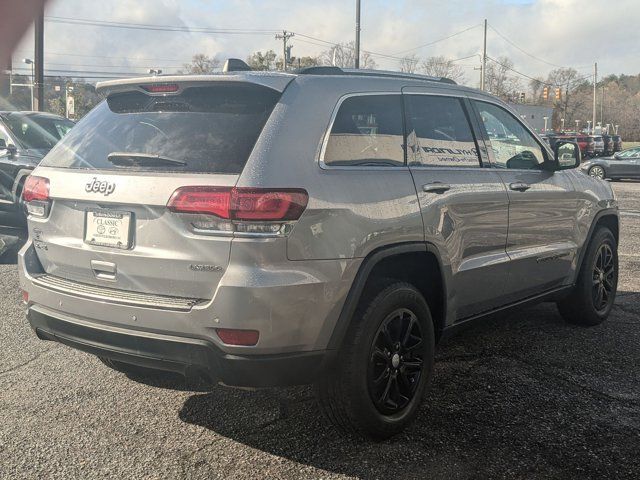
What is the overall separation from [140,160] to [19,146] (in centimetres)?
728

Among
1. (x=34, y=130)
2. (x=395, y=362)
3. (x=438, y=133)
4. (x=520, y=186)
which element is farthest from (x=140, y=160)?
(x=34, y=130)

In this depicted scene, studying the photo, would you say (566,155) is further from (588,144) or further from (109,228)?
(588,144)

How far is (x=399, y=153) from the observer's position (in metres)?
3.47

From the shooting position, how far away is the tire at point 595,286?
5.21 m

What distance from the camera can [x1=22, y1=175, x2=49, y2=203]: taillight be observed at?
10.9 feet

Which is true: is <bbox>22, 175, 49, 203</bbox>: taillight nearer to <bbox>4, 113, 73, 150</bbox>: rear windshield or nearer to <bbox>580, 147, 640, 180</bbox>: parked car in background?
<bbox>4, 113, 73, 150</bbox>: rear windshield

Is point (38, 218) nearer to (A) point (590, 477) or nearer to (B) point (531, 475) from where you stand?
(B) point (531, 475)

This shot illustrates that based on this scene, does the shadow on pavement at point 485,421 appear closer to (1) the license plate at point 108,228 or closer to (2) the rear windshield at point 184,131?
(1) the license plate at point 108,228

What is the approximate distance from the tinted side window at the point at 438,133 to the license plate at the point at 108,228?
1.52 meters

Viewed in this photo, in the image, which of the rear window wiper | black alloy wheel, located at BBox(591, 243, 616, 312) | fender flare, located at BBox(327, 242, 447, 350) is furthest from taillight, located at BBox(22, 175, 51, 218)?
black alloy wheel, located at BBox(591, 243, 616, 312)

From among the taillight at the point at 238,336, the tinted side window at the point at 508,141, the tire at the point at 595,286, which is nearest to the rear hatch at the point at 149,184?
the taillight at the point at 238,336

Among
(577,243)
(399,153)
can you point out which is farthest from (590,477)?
(577,243)

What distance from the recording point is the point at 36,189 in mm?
3398

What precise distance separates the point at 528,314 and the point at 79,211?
4089 mm
